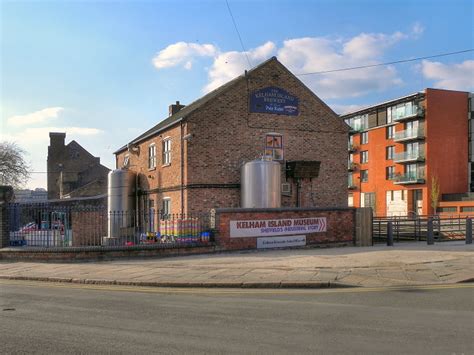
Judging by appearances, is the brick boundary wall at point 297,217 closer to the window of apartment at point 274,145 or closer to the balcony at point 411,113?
the window of apartment at point 274,145

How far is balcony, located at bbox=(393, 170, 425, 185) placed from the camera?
5722cm

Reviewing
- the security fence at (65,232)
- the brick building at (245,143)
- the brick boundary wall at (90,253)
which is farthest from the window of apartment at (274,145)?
the brick boundary wall at (90,253)

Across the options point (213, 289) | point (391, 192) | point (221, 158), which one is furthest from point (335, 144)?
point (391, 192)

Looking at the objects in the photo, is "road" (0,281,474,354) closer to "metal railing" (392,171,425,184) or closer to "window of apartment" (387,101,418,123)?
"metal railing" (392,171,425,184)

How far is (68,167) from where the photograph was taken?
66688mm

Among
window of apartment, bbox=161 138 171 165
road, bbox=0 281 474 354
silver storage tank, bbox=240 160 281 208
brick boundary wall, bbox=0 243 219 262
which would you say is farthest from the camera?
window of apartment, bbox=161 138 171 165

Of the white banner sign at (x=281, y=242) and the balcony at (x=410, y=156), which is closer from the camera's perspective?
the white banner sign at (x=281, y=242)

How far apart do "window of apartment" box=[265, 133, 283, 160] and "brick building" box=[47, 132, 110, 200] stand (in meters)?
43.8

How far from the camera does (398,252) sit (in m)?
15.5

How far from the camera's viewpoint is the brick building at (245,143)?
22.1m

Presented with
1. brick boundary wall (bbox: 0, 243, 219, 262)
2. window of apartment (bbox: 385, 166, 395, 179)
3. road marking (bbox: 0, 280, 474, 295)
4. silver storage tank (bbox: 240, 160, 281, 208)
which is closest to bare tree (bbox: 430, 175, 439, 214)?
window of apartment (bbox: 385, 166, 395, 179)

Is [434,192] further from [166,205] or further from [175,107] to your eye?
[166,205]

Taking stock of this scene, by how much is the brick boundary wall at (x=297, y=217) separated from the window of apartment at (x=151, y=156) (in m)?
10.7

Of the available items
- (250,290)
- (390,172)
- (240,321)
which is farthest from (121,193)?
(390,172)
